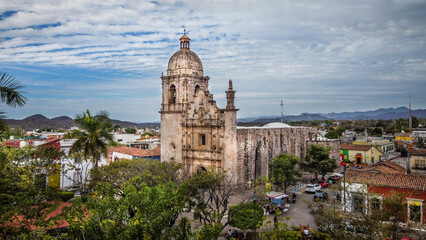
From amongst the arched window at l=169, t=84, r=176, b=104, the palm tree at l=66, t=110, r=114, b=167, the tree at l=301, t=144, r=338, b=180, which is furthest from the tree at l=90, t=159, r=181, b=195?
the tree at l=301, t=144, r=338, b=180

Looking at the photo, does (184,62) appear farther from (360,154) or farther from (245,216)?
(360,154)

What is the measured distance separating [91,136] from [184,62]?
14911 millimetres

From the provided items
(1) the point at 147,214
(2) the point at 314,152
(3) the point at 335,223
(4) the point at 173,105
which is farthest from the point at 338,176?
(1) the point at 147,214

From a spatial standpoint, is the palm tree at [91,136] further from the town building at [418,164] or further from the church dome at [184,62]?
the town building at [418,164]

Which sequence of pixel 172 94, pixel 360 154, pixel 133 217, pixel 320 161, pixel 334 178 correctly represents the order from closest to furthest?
1. pixel 133 217
2. pixel 172 94
3. pixel 320 161
4. pixel 334 178
5. pixel 360 154

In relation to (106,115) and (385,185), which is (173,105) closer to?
(106,115)

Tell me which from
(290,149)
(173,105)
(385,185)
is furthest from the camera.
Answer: (290,149)

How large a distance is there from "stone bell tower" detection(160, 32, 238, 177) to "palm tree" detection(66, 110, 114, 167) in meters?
10.2

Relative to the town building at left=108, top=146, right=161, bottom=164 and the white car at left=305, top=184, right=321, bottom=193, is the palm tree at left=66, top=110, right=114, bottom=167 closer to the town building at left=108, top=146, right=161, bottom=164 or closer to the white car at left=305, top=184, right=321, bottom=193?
the town building at left=108, top=146, right=161, bottom=164

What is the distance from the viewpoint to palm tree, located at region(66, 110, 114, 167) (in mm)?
22594

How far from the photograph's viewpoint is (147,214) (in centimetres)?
1251

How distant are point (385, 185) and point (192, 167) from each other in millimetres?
18153

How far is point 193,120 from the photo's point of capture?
33344 mm

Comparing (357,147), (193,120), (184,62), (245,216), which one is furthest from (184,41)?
(357,147)
